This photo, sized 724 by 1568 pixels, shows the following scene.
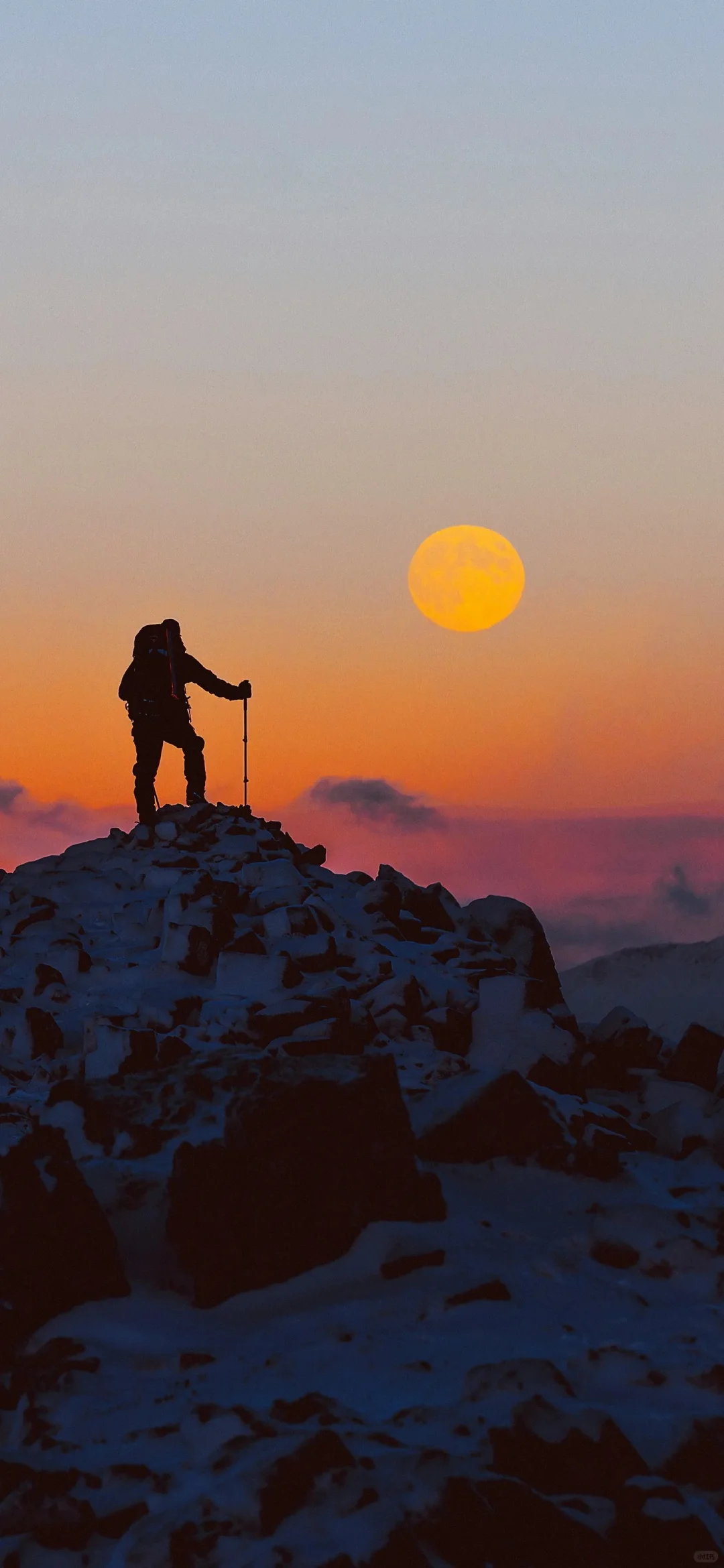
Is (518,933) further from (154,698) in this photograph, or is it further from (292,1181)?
(292,1181)

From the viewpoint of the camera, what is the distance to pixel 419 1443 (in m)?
6.55

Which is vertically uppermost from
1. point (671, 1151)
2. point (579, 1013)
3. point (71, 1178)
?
point (71, 1178)

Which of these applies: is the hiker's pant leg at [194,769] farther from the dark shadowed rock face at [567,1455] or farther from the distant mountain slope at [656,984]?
the distant mountain slope at [656,984]

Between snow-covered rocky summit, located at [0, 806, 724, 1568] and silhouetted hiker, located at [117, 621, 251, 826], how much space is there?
3468 mm

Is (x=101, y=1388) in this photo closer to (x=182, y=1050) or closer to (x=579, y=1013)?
(x=182, y=1050)

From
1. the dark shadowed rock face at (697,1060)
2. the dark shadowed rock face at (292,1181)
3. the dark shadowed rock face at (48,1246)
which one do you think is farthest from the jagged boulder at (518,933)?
the dark shadowed rock face at (48,1246)

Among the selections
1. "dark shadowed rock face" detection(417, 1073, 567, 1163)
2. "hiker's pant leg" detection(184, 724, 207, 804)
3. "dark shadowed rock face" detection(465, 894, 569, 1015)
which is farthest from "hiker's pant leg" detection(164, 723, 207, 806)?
"dark shadowed rock face" detection(417, 1073, 567, 1163)

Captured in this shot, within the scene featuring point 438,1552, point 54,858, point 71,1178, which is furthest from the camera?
point 54,858

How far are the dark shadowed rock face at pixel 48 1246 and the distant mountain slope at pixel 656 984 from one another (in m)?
35.9

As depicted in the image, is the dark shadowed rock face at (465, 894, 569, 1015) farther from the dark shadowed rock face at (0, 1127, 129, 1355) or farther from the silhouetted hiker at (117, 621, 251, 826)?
the dark shadowed rock face at (0, 1127, 129, 1355)

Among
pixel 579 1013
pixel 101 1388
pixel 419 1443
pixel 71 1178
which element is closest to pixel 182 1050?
pixel 71 1178

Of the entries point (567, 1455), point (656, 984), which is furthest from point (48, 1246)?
point (656, 984)

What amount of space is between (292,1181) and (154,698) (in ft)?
30.5

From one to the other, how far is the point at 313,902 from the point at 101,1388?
296 inches
